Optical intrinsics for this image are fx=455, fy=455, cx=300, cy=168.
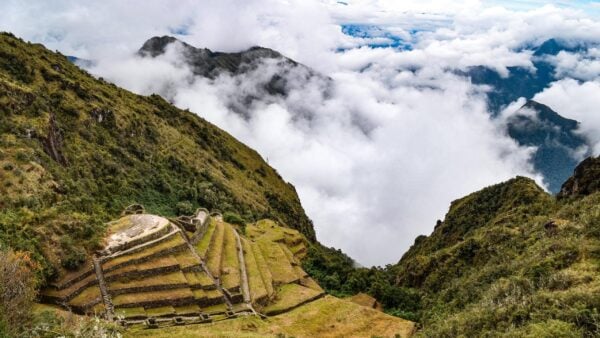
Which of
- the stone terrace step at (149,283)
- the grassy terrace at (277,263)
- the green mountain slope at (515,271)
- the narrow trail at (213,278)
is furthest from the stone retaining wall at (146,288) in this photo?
the green mountain slope at (515,271)

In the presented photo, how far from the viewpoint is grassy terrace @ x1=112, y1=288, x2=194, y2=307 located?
3638cm

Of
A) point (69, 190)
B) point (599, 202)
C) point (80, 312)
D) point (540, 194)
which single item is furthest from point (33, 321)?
point (540, 194)

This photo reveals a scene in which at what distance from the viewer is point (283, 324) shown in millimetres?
42438

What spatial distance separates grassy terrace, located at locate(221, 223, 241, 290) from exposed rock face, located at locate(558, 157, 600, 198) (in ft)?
184

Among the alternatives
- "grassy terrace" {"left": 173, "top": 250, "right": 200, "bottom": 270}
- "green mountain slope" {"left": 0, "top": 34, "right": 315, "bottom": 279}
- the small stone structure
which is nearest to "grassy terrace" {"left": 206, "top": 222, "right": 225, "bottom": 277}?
"grassy terrace" {"left": 173, "top": 250, "right": 200, "bottom": 270}

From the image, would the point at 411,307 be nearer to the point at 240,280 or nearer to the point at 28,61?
the point at 240,280

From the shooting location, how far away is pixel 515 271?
44.9 meters

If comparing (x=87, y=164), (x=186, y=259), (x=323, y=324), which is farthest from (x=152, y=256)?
(x=87, y=164)

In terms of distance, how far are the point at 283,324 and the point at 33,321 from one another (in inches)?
914

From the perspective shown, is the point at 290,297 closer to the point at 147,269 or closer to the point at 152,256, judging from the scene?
the point at 152,256

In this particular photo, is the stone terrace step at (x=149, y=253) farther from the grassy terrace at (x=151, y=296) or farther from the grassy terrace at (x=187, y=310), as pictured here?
the grassy terrace at (x=187, y=310)

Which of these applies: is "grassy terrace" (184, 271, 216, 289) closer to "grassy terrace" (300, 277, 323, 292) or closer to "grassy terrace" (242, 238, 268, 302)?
"grassy terrace" (242, 238, 268, 302)

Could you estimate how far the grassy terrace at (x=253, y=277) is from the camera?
46.3 m

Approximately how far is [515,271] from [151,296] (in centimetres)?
3442
